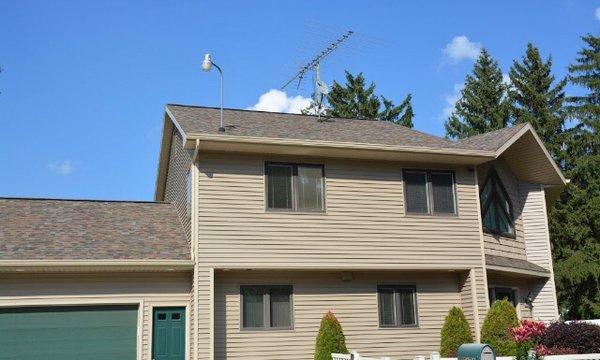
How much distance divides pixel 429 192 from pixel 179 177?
628 centimetres

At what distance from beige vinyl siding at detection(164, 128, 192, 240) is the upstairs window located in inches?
298

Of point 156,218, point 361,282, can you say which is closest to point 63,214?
point 156,218

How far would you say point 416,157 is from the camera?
15.9 metres

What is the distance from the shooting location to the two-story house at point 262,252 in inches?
544

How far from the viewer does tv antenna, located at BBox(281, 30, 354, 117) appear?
18.2m

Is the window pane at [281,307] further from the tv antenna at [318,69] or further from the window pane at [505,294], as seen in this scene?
the window pane at [505,294]

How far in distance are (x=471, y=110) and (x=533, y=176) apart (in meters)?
19.1

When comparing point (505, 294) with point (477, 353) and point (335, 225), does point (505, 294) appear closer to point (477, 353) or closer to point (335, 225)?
point (335, 225)

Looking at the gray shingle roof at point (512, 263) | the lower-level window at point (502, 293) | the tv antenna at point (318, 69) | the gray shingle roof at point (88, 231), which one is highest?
the tv antenna at point (318, 69)

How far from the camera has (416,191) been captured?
16.3 metres

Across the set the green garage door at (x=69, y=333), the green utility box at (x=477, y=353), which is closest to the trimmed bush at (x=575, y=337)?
the green utility box at (x=477, y=353)

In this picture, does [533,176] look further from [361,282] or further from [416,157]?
[361,282]

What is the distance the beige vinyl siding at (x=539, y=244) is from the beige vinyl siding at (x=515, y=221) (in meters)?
0.23

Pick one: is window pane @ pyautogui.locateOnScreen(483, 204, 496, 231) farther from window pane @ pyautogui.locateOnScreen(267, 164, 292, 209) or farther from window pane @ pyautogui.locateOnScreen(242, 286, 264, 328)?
window pane @ pyautogui.locateOnScreen(242, 286, 264, 328)
